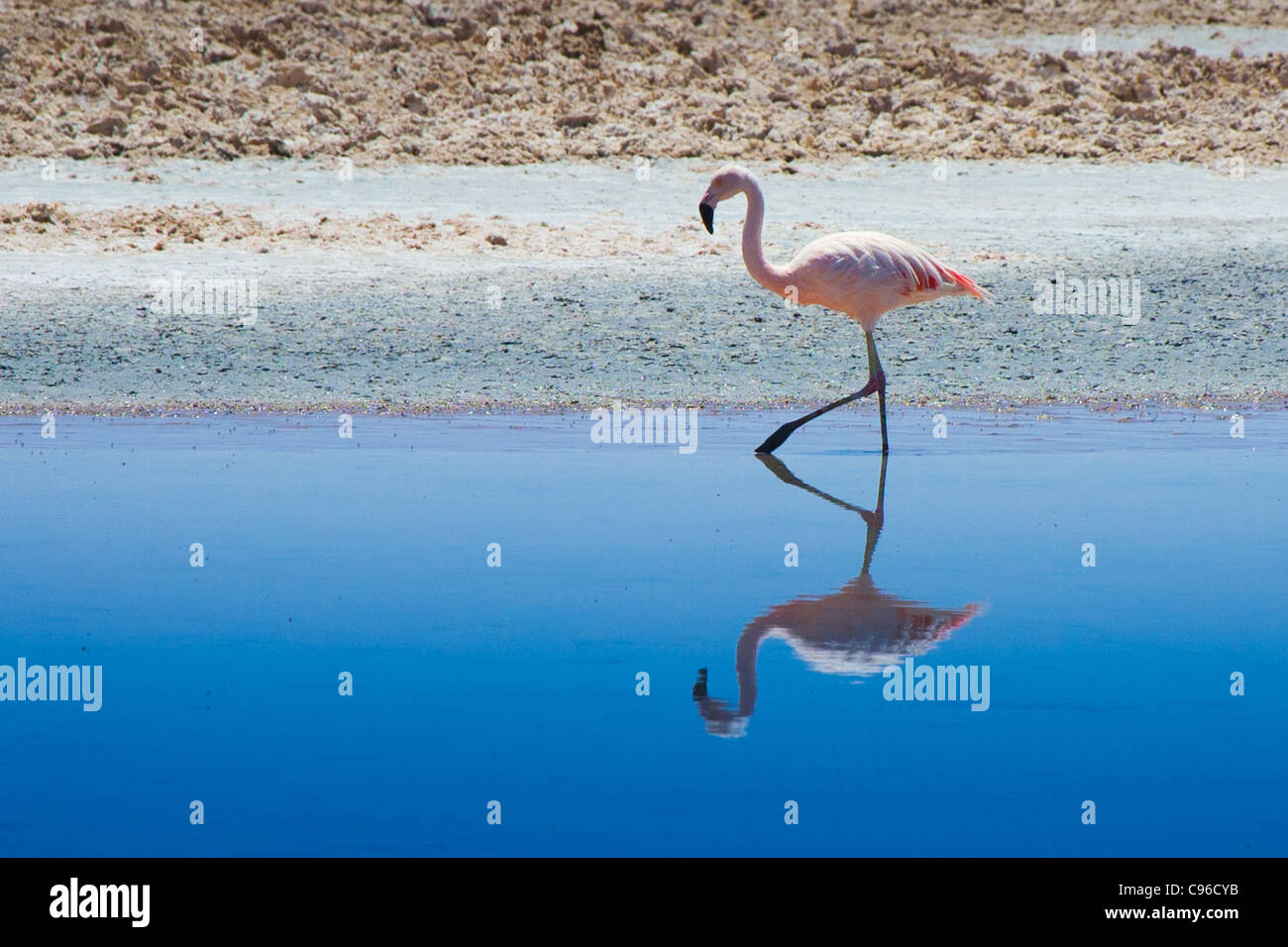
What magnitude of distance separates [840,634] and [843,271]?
18.4 feet

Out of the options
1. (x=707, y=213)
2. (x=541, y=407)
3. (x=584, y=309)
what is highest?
(x=707, y=213)

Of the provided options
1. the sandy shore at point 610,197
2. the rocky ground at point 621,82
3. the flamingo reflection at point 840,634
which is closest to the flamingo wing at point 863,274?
the sandy shore at point 610,197

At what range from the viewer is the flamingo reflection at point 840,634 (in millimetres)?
4711

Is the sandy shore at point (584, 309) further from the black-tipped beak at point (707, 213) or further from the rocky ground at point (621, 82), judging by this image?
the rocky ground at point (621, 82)

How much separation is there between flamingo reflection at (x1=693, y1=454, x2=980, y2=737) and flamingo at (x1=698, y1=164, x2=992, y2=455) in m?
4.67

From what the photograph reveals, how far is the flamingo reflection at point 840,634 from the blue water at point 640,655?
17 mm

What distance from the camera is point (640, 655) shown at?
523cm

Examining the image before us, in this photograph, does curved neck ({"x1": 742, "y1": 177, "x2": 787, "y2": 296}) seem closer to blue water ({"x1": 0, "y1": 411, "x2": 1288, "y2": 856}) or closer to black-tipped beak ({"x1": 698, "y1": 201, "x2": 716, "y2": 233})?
black-tipped beak ({"x1": 698, "y1": 201, "x2": 716, "y2": 233})

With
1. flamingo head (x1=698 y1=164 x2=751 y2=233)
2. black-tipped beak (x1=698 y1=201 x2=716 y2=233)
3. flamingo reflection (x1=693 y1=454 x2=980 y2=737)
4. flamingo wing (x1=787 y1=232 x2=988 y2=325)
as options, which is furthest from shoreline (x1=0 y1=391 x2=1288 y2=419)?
flamingo reflection (x1=693 y1=454 x2=980 y2=737)

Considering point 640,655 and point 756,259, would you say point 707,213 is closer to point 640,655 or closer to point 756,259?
point 756,259

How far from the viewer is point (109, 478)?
29.2 feet

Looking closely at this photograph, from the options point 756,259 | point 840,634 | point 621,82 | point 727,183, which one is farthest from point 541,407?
point 621,82
